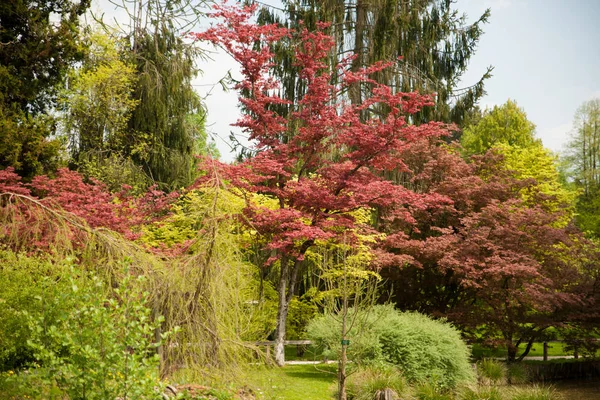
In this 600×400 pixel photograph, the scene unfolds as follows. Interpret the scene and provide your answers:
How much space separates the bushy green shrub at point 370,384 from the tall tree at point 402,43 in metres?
9.34

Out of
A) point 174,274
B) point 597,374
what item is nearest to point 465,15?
point 597,374

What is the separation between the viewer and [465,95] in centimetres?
1980

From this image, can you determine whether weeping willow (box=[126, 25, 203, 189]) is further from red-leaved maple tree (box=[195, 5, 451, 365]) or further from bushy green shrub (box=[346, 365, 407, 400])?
bushy green shrub (box=[346, 365, 407, 400])

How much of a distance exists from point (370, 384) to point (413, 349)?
5.66ft

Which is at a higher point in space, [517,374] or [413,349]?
[413,349]

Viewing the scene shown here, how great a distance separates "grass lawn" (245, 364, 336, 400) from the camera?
373 inches

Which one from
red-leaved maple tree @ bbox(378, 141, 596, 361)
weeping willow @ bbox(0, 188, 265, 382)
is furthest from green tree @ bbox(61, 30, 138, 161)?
weeping willow @ bbox(0, 188, 265, 382)

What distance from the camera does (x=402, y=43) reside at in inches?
744

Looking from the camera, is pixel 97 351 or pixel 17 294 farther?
pixel 17 294

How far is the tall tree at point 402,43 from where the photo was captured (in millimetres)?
18094

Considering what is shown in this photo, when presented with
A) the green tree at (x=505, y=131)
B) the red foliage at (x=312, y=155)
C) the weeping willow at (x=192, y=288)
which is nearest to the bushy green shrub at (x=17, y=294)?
the weeping willow at (x=192, y=288)

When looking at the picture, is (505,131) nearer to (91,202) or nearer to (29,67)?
(29,67)

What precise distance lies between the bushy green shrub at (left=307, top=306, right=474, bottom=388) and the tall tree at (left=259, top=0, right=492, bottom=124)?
8115 millimetres

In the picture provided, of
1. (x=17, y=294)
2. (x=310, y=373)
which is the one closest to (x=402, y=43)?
(x=310, y=373)
